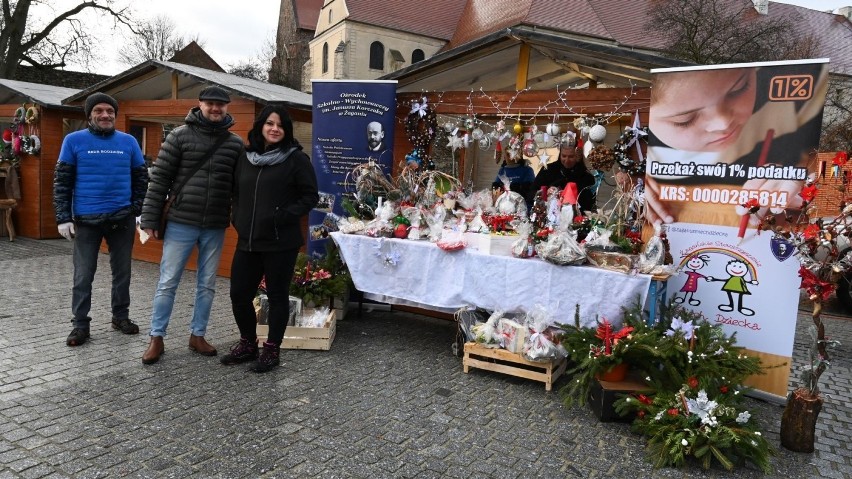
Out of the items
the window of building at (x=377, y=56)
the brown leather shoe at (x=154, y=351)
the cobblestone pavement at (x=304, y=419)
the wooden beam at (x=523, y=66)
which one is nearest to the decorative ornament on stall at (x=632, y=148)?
the wooden beam at (x=523, y=66)

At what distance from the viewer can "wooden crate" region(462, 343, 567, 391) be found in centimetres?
413

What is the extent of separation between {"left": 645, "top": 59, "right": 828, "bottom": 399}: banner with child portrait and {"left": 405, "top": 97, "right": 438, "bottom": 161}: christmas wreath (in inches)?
95.5

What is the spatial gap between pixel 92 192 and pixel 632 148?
4434 mm

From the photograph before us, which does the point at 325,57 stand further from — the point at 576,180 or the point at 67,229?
the point at 67,229

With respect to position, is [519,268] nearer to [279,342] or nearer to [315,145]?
[279,342]

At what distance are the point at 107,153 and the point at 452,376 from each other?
321 centimetres

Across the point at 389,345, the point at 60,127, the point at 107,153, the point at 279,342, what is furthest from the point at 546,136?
the point at 60,127

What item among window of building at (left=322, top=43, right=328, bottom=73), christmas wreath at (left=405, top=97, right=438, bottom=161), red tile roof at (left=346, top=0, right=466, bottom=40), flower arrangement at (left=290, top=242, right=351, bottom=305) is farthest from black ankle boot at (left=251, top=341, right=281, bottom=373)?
window of building at (left=322, top=43, right=328, bottom=73)

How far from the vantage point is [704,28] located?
20.5 m

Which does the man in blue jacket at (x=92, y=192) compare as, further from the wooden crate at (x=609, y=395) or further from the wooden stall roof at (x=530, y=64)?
the wooden crate at (x=609, y=395)

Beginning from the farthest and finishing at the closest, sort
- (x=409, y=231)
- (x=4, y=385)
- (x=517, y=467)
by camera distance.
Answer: (x=409, y=231) → (x=4, y=385) → (x=517, y=467)

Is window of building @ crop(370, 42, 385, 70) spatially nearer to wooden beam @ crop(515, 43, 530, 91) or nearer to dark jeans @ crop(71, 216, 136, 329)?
wooden beam @ crop(515, 43, 530, 91)

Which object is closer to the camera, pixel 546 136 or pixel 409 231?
pixel 409 231

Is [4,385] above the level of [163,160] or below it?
below
